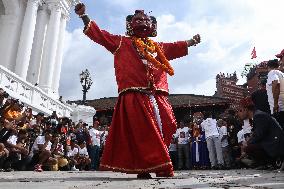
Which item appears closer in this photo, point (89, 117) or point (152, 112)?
point (152, 112)

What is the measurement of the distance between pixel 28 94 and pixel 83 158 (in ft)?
19.5

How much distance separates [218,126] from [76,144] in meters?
4.78

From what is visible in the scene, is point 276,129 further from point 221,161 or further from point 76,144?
point 76,144

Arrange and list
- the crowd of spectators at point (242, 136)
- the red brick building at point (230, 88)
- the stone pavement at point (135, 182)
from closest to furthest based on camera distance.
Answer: the stone pavement at point (135, 182), the crowd of spectators at point (242, 136), the red brick building at point (230, 88)

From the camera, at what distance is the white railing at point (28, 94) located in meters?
14.3

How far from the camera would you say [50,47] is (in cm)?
2322

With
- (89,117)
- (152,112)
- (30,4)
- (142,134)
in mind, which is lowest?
(142,134)

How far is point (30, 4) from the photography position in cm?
2177

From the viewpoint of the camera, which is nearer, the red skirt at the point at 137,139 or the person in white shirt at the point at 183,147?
the red skirt at the point at 137,139

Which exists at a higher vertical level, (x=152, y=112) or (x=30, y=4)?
(x=30, y=4)

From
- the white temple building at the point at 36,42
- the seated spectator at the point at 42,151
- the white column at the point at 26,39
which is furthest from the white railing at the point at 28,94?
the seated spectator at the point at 42,151

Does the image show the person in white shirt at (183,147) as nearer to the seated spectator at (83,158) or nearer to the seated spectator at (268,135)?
the seated spectator at (83,158)

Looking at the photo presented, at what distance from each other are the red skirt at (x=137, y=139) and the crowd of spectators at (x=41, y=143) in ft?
12.9

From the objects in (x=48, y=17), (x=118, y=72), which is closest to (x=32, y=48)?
(x=48, y=17)
